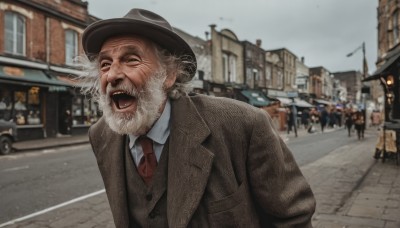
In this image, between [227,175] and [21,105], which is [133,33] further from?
[21,105]

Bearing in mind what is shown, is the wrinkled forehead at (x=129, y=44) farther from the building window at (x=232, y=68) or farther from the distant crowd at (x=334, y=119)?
the building window at (x=232, y=68)

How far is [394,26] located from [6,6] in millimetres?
21835

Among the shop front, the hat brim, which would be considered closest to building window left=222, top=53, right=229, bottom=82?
the shop front

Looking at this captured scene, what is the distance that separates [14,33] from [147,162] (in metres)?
17.8

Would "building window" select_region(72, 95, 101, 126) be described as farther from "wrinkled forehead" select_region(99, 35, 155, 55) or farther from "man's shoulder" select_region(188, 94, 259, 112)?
"man's shoulder" select_region(188, 94, 259, 112)

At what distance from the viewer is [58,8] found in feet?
63.1

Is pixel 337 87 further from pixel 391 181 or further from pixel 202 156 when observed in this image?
pixel 202 156

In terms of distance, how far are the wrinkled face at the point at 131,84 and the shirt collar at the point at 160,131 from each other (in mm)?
29

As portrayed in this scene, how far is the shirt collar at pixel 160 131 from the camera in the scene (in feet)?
5.84

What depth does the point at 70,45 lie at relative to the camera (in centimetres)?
2012

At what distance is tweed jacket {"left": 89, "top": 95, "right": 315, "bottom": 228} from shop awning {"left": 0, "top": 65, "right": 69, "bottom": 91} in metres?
15.8

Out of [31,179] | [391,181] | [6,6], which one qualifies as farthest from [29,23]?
[391,181]

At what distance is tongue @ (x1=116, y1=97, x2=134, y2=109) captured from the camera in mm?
1846

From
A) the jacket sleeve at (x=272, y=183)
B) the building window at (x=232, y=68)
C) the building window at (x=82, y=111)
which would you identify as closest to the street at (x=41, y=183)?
the jacket sleeve at (x=272, y=183)
